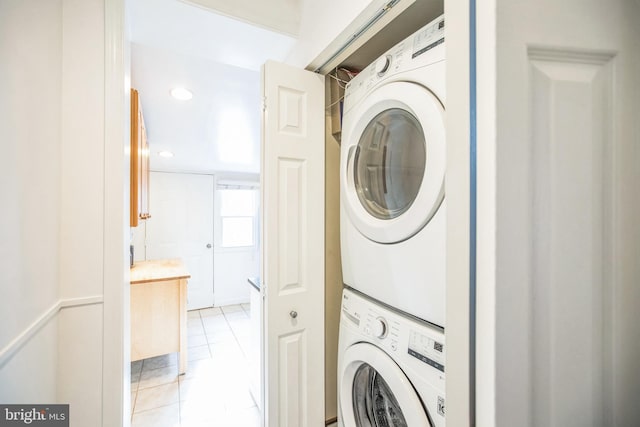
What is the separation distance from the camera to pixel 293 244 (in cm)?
113

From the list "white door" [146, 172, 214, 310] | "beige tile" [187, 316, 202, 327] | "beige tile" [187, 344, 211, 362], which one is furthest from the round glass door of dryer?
"white door" [146, 172, 214, 310]

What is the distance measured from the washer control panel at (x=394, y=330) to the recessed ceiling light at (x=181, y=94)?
1505mm

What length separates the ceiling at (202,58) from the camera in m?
0.99

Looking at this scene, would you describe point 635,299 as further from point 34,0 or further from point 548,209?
point 34,0

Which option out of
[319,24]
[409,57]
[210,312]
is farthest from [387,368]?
[210,312]

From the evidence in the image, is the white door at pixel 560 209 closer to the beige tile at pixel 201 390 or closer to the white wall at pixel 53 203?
the white wall at pixel 53 203

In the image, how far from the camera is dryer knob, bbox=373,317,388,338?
0.84 m

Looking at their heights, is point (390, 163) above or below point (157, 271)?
above

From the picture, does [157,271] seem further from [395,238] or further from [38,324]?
[395,238]

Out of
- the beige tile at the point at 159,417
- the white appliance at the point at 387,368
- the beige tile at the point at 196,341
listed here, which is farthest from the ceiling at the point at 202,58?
the beige tile at the point at 196,341

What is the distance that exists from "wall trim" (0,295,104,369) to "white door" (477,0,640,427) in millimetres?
942

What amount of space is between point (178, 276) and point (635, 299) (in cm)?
255

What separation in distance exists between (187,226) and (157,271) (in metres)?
1.83

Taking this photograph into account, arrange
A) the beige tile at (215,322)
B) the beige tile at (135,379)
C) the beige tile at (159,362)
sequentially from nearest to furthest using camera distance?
the beige tile at (135,379) → the beige tile at (159,362) → the beige tile at (215,322)
